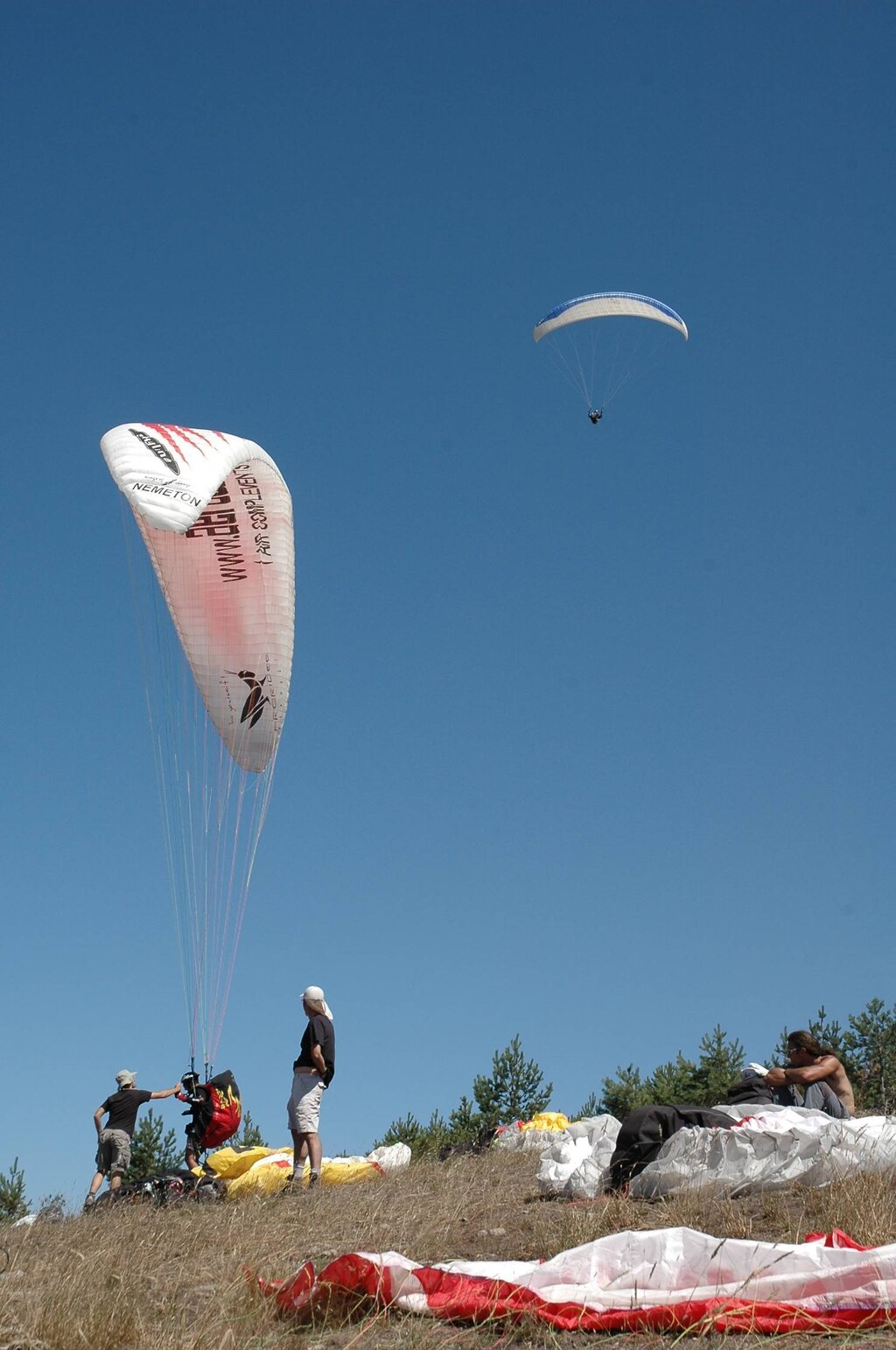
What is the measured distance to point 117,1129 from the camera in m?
11.6

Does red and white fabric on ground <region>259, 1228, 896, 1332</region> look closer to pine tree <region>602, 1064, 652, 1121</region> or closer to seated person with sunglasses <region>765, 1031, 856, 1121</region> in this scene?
seated person with sunglasses <region>765, 1031, 856, 1121</region>

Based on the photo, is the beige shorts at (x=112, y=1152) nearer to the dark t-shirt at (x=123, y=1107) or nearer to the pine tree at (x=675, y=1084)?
the dark t-shirt at (x=123, y=1107)

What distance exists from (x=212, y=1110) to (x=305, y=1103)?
1.14 m

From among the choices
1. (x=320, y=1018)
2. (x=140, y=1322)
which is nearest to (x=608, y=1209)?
(x=140, y=1322)

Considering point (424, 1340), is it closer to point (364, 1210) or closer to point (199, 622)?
point (364, 1210)

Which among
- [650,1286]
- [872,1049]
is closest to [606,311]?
[872,1049]

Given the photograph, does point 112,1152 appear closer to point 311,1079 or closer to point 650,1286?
point 311,1079

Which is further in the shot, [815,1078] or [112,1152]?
[112,1152]

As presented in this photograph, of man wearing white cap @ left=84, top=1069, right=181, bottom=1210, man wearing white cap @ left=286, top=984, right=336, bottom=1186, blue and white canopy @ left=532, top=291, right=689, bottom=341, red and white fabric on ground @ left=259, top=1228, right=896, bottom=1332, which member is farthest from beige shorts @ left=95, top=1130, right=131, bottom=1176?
blue and white canopy @ left=532, top=291, right=689, bottom=341

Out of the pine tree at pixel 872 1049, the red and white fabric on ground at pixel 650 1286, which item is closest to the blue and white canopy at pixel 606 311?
the pine tree at pixel 872 1049

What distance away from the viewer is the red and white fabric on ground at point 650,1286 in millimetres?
4355

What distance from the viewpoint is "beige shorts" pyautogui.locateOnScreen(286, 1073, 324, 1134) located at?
414 inches

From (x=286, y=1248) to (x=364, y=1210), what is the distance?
1.56 m

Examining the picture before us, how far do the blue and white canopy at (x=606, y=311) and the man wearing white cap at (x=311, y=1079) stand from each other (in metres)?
15.6
